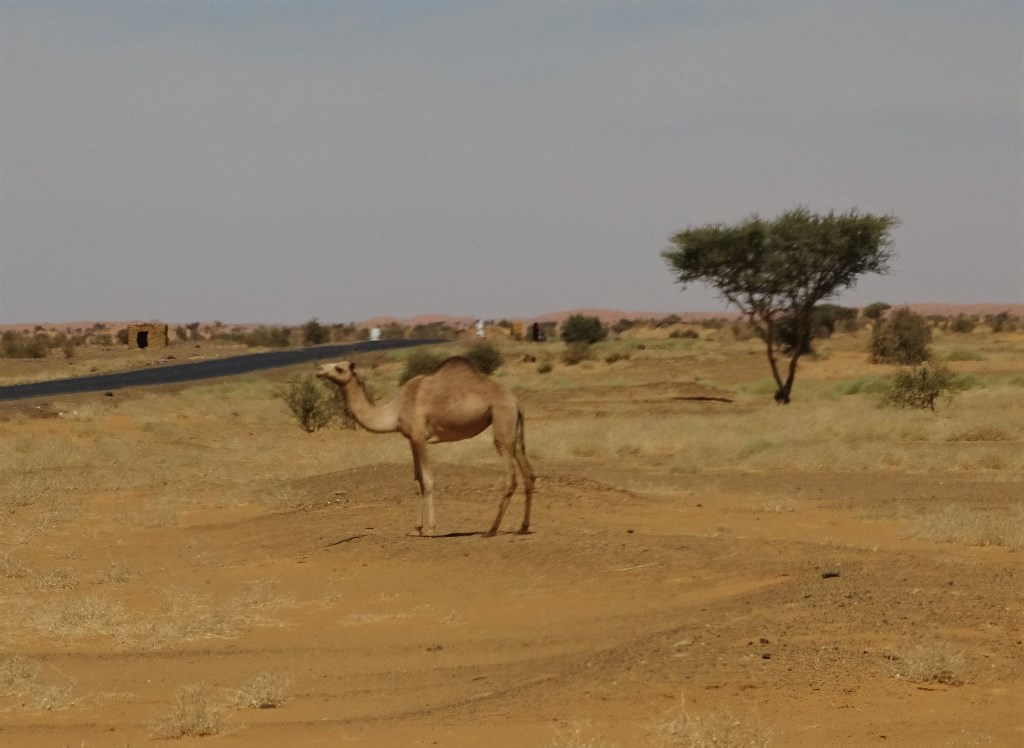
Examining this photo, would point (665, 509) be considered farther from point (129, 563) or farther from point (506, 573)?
point (129, 563)

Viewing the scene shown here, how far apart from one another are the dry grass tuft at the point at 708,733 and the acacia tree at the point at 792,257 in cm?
3726

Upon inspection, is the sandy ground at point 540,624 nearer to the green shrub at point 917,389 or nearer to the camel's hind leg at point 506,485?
the camel's hind leg at point 506,485

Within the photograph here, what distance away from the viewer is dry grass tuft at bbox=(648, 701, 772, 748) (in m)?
6.96

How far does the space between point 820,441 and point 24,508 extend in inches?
635

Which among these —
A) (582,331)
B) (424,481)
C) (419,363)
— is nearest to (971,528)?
(424,481)

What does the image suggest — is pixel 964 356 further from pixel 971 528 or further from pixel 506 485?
pixel 506 485

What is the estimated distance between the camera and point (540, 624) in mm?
11555

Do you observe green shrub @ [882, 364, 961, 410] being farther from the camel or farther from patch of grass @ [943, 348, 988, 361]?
patch of grass @ [943, 348, 988, 361]

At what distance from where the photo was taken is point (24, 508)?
837 inches

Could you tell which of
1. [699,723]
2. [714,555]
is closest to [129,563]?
[714,555]

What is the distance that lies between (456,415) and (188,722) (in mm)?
7489

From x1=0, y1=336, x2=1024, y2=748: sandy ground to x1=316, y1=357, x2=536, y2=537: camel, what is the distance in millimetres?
830

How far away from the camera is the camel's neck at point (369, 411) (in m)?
15.7

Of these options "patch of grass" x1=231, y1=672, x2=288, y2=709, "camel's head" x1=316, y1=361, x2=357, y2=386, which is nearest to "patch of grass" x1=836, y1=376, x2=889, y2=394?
"camel's head" x1=316, y1=361, x2=357, y2=386
